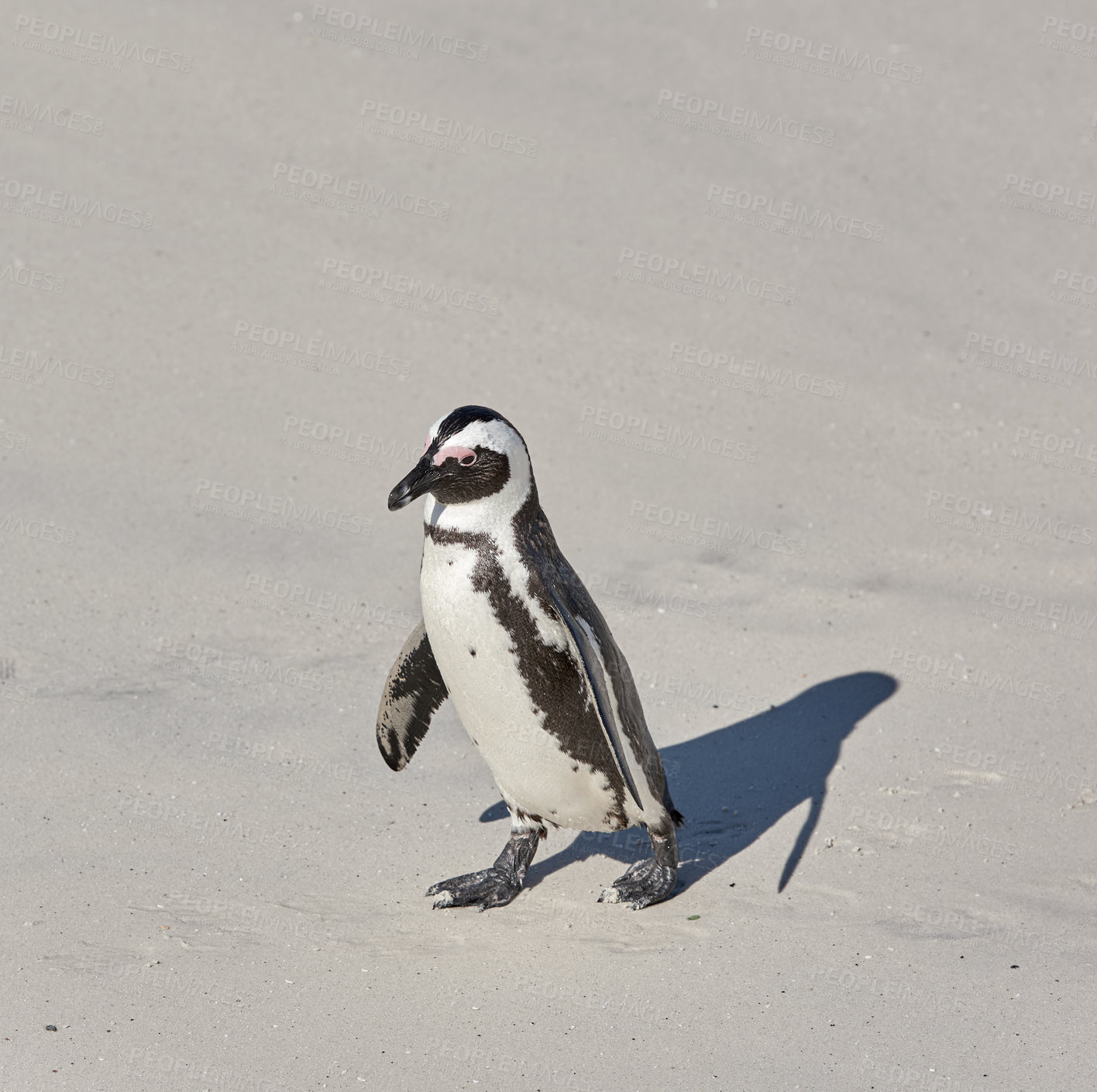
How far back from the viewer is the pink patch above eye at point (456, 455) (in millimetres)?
4125

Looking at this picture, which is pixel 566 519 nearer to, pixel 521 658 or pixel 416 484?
pixel 521 658

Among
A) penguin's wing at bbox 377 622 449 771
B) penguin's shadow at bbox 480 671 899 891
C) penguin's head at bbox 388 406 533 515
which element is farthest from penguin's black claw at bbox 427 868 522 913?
penguin's head at bbox 388 406 533 515

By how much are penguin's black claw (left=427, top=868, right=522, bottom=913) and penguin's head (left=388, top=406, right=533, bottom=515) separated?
54.4 inches

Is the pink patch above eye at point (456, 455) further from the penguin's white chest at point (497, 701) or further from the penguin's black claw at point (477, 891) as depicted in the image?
the penguin's black claw at point (477, 891)

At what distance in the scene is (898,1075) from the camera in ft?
13.5

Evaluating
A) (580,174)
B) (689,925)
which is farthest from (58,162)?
(689,925)

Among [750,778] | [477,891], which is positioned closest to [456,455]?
[477,891]

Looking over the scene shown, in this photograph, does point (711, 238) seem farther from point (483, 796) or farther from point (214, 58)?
point (483, 796)

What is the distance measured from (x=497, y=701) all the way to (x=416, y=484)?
78cm

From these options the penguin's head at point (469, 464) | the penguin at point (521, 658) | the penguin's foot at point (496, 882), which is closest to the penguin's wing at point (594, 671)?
the penguin at point (521, 658)

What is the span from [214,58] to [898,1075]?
865 cm

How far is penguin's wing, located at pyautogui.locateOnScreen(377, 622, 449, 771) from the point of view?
16.2 feet

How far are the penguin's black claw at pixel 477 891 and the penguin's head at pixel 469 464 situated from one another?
1383 millimetres

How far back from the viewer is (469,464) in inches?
164
